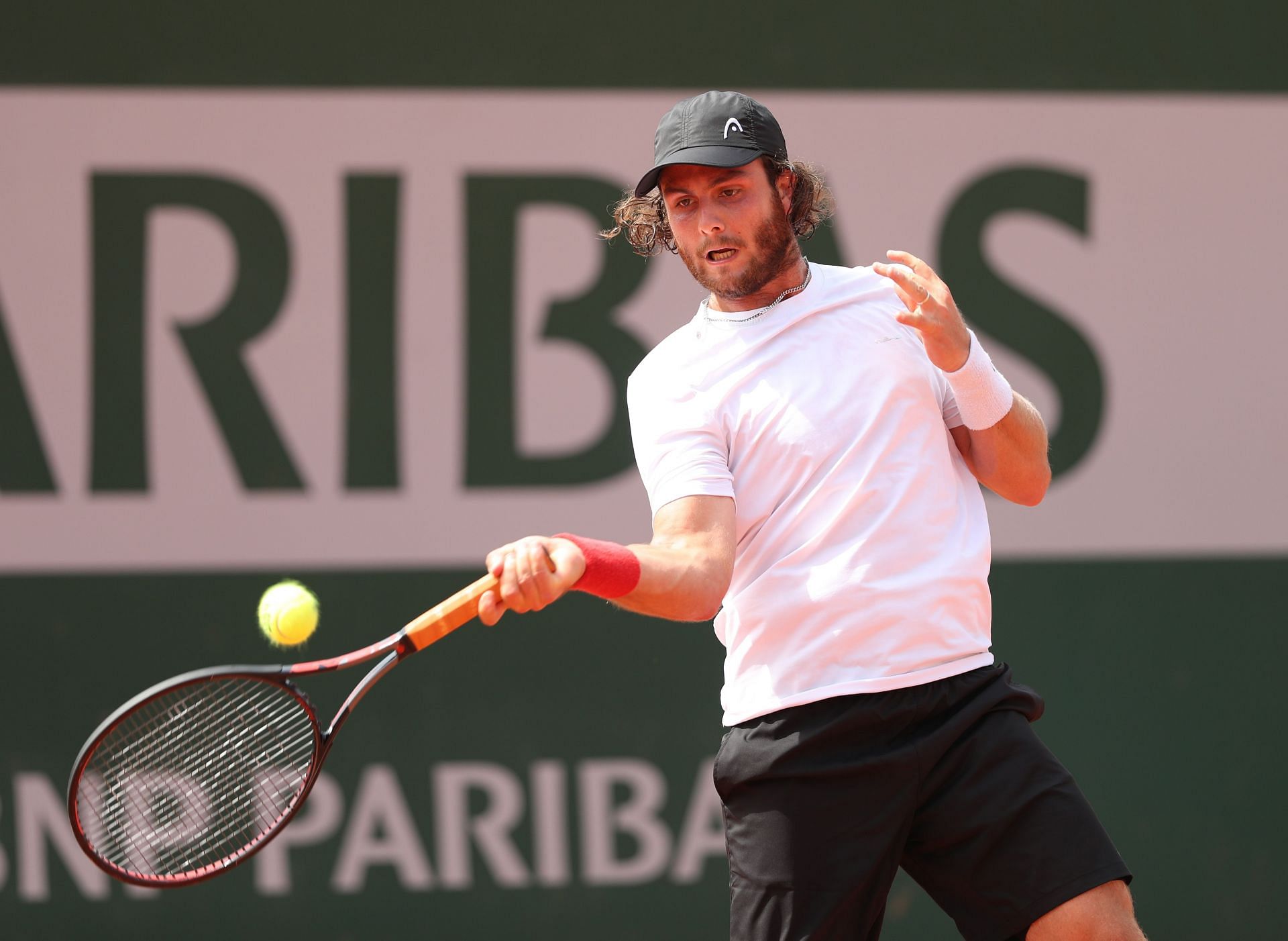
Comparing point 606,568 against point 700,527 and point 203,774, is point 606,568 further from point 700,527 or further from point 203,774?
point 203,774

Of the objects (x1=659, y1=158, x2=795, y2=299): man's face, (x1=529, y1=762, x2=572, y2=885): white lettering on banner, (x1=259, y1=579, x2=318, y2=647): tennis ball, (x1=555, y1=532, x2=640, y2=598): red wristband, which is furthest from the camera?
(x1=529, y1=762, x2=572, y2=885): white lettering on banner

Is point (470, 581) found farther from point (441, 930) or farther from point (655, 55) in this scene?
point (655, 55)

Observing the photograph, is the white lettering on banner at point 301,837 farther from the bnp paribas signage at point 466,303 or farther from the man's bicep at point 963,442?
the man's bicep at point 963,442

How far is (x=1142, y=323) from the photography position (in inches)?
157

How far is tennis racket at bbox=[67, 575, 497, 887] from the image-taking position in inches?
80.7

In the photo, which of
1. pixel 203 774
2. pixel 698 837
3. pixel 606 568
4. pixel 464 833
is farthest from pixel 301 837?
pixel 606 568

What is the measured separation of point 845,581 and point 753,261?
0.49 m

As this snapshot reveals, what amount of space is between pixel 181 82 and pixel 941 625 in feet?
8.34

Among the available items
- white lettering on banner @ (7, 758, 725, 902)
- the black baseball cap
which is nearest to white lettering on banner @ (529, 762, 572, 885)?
white lettering on banner @ (7, 758, 725, 902)

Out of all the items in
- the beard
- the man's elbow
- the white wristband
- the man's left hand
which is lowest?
the man's elbow

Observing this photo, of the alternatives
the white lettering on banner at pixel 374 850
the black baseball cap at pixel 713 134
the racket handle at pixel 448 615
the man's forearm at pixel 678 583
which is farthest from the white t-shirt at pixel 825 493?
the white lettering on banner at pixel 374 850

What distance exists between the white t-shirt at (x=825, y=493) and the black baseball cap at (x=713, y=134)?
24 centimetres

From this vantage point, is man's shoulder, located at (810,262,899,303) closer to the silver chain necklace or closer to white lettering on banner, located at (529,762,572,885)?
the silver chain necklace

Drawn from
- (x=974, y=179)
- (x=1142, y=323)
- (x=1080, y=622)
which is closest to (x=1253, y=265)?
(x=1142, y=323)
